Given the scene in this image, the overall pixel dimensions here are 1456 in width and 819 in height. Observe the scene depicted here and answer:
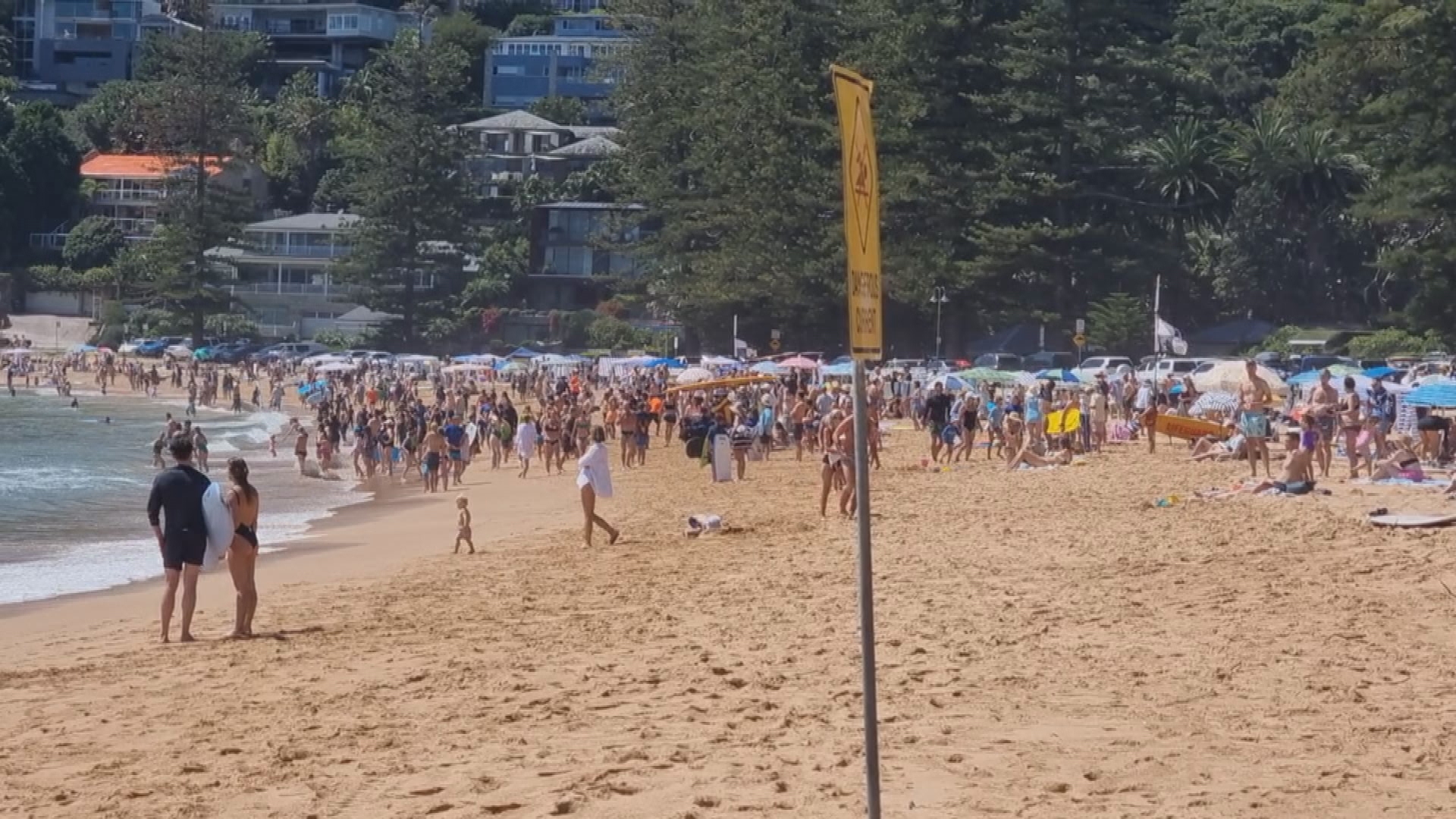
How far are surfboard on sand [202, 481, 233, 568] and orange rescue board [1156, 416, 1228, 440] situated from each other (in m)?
17.9

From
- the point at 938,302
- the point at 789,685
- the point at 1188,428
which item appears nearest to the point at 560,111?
the point at 938,302

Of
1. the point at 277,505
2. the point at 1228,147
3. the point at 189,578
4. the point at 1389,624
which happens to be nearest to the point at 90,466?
the point at 277,505

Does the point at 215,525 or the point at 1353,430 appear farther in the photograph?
the point at 1353,430

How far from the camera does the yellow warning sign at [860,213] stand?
443cm

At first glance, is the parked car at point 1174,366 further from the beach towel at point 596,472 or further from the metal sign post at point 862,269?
the metal sign post at point 862,269

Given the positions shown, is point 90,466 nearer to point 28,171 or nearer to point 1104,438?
point 1104,438

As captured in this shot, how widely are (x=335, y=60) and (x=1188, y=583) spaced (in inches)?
4805

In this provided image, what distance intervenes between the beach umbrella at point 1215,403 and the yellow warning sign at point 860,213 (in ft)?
82.6

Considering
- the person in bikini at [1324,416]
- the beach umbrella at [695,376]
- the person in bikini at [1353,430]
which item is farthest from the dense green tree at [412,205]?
the person in bikini at [1353,430]

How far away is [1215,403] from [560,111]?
86.1 meters

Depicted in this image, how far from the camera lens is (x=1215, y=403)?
29828 mm

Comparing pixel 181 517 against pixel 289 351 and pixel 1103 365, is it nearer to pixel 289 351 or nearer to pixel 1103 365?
pixel 1103 365

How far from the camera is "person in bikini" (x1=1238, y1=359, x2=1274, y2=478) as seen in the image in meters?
21.0

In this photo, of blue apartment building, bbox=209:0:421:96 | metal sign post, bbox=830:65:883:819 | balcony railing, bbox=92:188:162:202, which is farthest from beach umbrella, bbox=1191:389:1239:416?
blue apartment building, bbox=209:0:421:96
